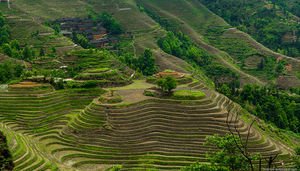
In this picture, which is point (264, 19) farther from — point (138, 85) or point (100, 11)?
point (138, 85)

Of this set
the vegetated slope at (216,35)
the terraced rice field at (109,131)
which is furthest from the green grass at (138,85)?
the vegetated slope at (216,35)

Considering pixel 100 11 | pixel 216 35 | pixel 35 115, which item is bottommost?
pixel 35 115

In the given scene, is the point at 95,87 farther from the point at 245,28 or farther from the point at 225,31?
the point at 245,28

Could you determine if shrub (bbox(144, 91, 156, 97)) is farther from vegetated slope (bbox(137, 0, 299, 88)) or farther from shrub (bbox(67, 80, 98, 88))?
vegetated slope (bbox(137, 0, 299, 88))

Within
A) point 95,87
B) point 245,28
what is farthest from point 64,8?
point 245,28

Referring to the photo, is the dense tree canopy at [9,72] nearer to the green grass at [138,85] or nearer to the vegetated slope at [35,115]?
the vegetated slope at [35,115]

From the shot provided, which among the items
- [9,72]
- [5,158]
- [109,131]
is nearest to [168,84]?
→ [109,131]
